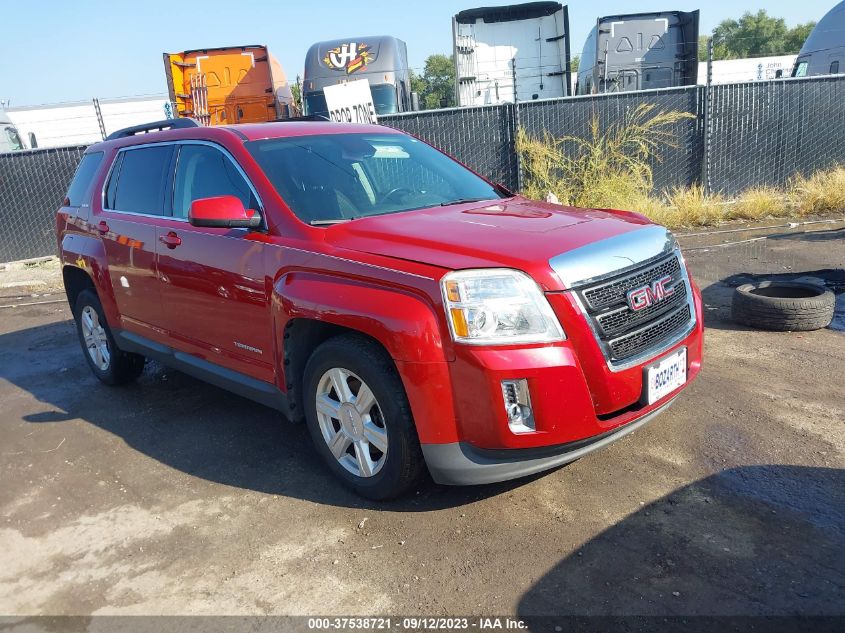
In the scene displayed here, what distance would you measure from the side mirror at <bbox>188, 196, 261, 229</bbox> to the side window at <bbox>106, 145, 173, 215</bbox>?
103 cm

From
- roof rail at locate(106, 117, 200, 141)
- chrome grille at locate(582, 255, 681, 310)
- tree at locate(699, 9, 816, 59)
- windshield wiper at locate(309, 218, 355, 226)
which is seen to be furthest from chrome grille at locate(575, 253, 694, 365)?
tree at locate(699, 9, 816, 59)

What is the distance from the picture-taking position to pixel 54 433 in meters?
4.74

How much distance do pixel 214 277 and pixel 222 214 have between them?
19.1 inches

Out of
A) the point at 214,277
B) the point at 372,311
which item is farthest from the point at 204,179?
the point at 372,311

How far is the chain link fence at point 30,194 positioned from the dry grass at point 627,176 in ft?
25.9

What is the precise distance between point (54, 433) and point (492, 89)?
42.2ft

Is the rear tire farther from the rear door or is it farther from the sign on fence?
the sign on fence

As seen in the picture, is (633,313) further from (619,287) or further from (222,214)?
(222,214)

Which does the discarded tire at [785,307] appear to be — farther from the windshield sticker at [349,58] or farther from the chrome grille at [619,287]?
the windshield sticker at [349,58]

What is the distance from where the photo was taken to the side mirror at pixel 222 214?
3.62 meters

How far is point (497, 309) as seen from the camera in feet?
9.45

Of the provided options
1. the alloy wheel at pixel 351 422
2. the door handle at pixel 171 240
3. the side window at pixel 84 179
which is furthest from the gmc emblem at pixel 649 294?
the side window at pixel 84 179

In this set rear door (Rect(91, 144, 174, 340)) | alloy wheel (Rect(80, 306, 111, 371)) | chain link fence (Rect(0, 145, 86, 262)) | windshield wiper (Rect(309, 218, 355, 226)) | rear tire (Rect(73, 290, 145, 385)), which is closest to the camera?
windshield wiper (Rect(309, 218, 355, 226))

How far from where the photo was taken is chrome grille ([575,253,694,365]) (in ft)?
9.77
